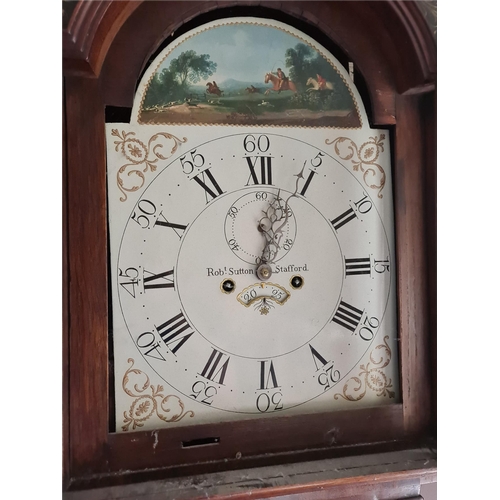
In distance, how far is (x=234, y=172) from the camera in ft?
3.03

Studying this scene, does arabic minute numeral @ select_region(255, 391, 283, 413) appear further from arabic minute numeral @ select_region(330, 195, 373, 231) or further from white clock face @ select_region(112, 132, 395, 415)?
arabic minute numeral @ select_region(330, 195, 373, 231)

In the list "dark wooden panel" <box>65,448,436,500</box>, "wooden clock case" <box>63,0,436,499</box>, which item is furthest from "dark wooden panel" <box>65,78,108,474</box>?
"dark wooden panel" <box>65,448,436,500</box>

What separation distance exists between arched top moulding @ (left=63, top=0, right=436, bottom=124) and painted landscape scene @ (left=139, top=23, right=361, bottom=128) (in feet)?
0.13

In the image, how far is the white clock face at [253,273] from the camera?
88 centimetres

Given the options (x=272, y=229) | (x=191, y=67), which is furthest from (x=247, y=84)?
(x=272, y=229)

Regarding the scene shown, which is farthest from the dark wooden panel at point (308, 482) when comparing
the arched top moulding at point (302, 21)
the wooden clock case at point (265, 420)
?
the arched top moulding at point (302, 21)

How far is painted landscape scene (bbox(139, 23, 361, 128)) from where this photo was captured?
900 mm

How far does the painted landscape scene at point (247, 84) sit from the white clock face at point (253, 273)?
0.06 m

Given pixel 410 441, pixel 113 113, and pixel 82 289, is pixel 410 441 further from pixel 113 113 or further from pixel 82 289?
pixel 113 113

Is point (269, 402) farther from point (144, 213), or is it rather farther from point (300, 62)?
point (300, 62)

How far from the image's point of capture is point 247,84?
93 centimetres

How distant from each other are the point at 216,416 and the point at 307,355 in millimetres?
205

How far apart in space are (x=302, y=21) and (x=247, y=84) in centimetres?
17

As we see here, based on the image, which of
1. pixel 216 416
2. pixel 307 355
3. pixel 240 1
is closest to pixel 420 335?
pixel 307 355
